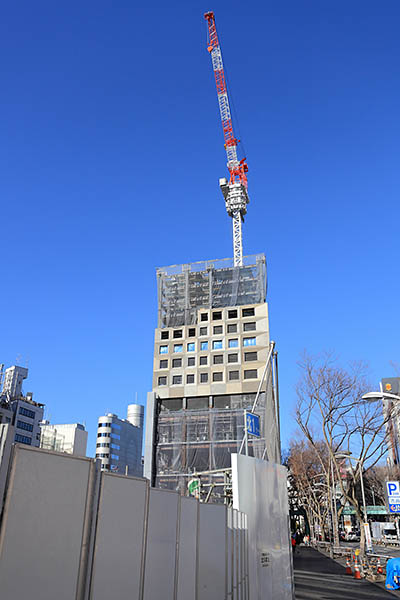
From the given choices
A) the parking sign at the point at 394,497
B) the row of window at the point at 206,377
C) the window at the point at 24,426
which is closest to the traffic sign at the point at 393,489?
the parking sign at the point at 394,497

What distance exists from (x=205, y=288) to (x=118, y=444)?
78.1m

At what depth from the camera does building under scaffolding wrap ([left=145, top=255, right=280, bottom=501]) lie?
6097cm

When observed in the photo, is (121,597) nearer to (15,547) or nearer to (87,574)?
(87,574)

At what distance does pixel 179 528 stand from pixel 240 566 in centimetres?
330

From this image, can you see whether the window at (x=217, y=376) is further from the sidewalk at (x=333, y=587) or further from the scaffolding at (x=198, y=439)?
the sidewalk at (x=333, y=587)

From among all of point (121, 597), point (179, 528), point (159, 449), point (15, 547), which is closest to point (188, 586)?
point (179, 528)

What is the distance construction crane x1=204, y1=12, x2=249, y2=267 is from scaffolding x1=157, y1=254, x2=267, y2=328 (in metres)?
26.3

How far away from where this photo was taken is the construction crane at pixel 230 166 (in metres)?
101

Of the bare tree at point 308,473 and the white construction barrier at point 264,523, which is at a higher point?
the bare tree at point 308,473

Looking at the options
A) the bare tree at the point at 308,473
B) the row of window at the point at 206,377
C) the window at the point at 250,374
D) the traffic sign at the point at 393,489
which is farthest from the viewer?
the row of window at the point at 206,377

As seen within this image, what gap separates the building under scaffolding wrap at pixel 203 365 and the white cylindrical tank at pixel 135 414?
334 feet

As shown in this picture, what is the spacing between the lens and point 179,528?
6.11 m

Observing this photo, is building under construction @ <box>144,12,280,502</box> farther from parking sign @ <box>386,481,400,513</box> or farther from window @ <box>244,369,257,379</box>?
parking sign @ <box>386,481,400,513</box>

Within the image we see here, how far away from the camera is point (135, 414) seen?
166875 millimetres
